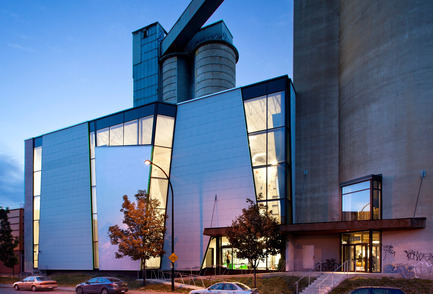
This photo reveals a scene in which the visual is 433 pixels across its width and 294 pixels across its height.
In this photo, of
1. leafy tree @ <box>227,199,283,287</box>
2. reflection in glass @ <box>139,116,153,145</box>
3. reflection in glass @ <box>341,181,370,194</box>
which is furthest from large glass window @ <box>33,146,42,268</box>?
reflection in glass @ <box>341,181,370,194</box>

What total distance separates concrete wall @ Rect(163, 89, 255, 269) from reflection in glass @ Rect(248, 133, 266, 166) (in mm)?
530

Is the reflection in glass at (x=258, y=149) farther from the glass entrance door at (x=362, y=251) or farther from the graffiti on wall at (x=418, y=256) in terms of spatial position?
the graffiti on wall at (x=418, y=256)

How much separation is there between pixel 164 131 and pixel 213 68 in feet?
72.8

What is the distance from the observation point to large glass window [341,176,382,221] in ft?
95.1

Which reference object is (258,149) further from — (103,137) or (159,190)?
(103,137)

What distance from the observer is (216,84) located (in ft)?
187

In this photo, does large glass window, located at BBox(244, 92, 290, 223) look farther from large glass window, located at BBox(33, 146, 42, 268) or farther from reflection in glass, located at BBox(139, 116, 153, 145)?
large glass window, located at BBox(33, 146, 42, 268)

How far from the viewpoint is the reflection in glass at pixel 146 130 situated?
38.9 m

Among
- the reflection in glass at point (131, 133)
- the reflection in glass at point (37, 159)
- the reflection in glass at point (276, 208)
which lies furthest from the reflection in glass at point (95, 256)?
the reflection in glass at point (276, 208)

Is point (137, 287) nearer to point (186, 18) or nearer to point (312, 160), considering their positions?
point (312, 160)

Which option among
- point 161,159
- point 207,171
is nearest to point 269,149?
point 207,171

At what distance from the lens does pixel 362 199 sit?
30.1 m

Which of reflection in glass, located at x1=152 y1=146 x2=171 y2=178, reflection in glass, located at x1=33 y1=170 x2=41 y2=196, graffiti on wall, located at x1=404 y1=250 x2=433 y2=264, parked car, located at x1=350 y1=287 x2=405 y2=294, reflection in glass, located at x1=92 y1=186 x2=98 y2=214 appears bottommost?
graffiti on wall, located at x1=404 y1=250 x2=433 y2=264

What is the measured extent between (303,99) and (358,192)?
9.94m
